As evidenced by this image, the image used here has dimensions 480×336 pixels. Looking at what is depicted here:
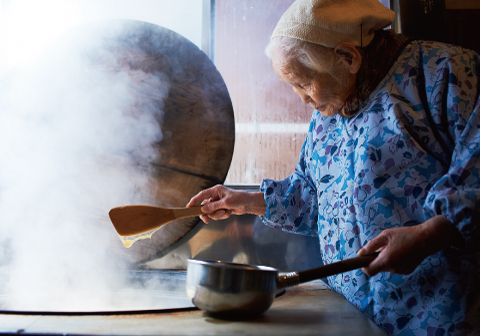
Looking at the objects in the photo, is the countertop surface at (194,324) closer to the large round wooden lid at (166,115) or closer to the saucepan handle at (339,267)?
the saucepan handle at (339,267)

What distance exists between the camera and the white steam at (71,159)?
124 centimetres

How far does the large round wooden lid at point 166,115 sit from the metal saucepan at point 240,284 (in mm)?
587

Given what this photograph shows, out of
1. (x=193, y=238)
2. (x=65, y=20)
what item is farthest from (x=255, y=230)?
(x=65, y=20)

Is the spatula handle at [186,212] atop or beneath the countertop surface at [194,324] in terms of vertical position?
atop

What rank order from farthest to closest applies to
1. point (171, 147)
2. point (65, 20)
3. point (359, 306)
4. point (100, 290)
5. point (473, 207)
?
point (65, 20) < point (171, 147) < point (100, 290) < point (359, 306) < point (473, 207)

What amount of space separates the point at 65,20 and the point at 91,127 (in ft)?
1.74

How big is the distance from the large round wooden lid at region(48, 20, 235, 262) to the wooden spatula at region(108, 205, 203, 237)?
290 mm

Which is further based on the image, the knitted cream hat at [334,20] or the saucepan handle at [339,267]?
the knitted cream hat at [334,20]

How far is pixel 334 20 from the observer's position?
83 centimetres

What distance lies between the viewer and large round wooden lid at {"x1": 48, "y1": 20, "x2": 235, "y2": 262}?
125cm

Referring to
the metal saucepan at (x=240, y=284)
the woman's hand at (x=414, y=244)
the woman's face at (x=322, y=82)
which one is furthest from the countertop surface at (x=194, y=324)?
the woman's face at (x=322, y=82)

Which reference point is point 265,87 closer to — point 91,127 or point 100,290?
point 91,127

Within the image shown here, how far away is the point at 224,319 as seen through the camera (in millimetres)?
684

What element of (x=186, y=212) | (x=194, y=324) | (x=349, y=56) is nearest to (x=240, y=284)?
(x=194, y=324)
